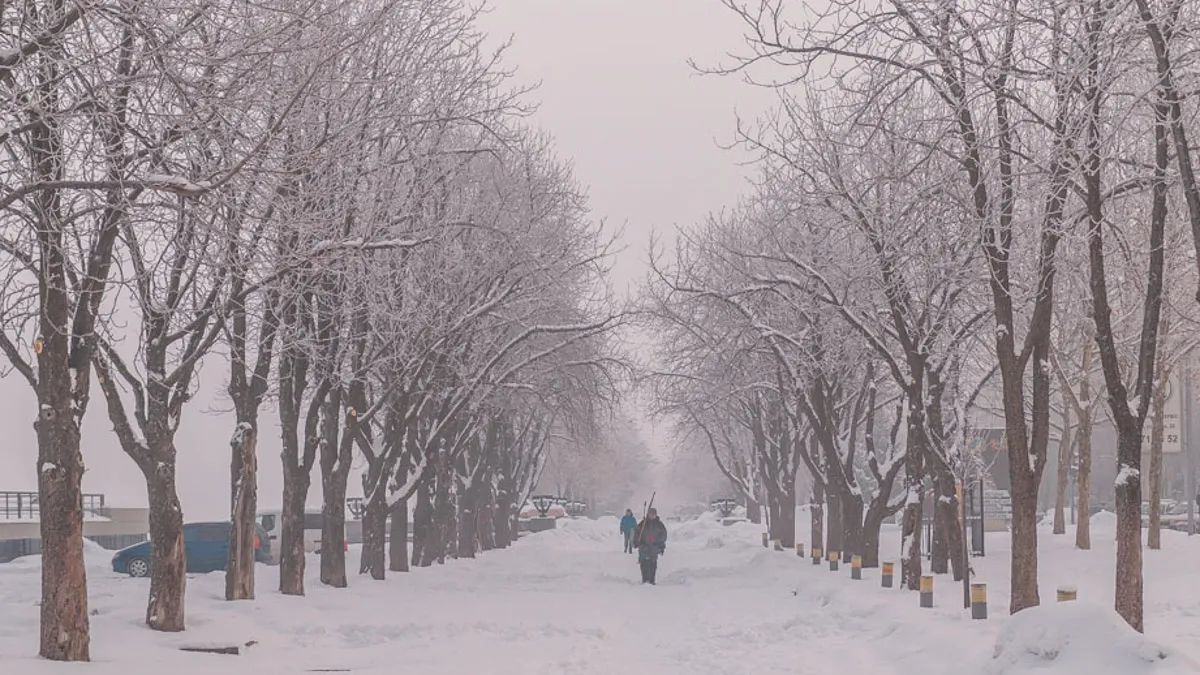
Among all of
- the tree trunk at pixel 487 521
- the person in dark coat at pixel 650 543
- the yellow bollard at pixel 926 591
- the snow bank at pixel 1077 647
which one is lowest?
the tree trunk at pixel 487 521

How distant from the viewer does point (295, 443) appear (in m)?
24.2

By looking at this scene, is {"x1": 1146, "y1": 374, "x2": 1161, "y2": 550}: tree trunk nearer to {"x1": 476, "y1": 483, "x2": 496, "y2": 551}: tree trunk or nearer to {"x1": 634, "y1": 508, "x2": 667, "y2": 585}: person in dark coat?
{"x1": 634, "y1": 508, "x2": 667, "y2": 585}: person in dark coat

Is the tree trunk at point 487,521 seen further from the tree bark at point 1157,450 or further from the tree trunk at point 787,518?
the tree bark at point 1157,450

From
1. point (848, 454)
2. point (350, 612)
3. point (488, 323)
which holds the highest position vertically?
point (488, 323)

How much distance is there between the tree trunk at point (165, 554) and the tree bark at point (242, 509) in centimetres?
417

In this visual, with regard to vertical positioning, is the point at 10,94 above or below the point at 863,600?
above

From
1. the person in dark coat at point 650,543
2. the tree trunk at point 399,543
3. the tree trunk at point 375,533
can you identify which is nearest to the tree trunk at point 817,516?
the person in dark coat at point 650,543

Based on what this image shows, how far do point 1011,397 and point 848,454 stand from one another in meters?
17.2

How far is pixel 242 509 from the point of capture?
69.1 feet

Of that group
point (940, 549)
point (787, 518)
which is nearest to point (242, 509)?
point (940, 549)

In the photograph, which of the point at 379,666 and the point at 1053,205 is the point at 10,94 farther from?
the point at 1053,205

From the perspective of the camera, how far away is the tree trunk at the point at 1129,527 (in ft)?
43.4

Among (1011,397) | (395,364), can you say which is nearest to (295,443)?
(395,364)

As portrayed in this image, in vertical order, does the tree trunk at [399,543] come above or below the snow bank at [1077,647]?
below
